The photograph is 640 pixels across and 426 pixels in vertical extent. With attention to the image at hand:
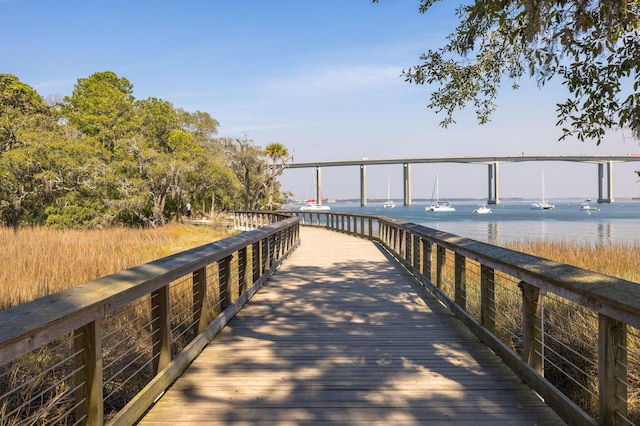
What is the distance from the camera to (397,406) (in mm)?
3342

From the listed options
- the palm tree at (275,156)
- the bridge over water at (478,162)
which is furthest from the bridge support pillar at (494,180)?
the palm tree at (275,156)

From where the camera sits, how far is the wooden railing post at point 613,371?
102 inches

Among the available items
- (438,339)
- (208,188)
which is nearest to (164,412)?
(438,339)

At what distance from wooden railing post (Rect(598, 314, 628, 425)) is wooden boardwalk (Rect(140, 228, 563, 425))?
1.75ft

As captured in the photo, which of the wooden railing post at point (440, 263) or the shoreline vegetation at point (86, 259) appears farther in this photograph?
the shoreline vegetation at point (86, 259)

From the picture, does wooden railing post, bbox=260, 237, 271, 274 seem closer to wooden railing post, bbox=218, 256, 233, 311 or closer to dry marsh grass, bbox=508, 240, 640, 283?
wooden railing post, bbox=218, 256, 233, 311

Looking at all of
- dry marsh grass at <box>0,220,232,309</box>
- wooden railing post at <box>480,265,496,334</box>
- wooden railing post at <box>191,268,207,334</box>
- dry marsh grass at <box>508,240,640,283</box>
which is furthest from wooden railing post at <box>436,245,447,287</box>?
dry marsh grass at <box>0,220,232,309</box>

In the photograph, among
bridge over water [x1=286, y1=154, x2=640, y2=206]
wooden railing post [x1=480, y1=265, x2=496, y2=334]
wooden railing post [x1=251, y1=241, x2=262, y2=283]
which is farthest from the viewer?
bridge over water [x1=286, y1=154, x2=640, y2=206]

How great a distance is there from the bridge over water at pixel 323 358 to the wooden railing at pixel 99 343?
11 mm

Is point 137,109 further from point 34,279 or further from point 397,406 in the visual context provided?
point 397,406

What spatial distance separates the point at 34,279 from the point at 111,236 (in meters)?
11.1

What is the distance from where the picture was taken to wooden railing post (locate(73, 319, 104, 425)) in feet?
8.41

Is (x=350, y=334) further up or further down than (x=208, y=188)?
further down

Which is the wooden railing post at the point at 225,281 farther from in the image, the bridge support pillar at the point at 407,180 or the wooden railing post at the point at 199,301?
the bridge support pillar at the point at 407,180
